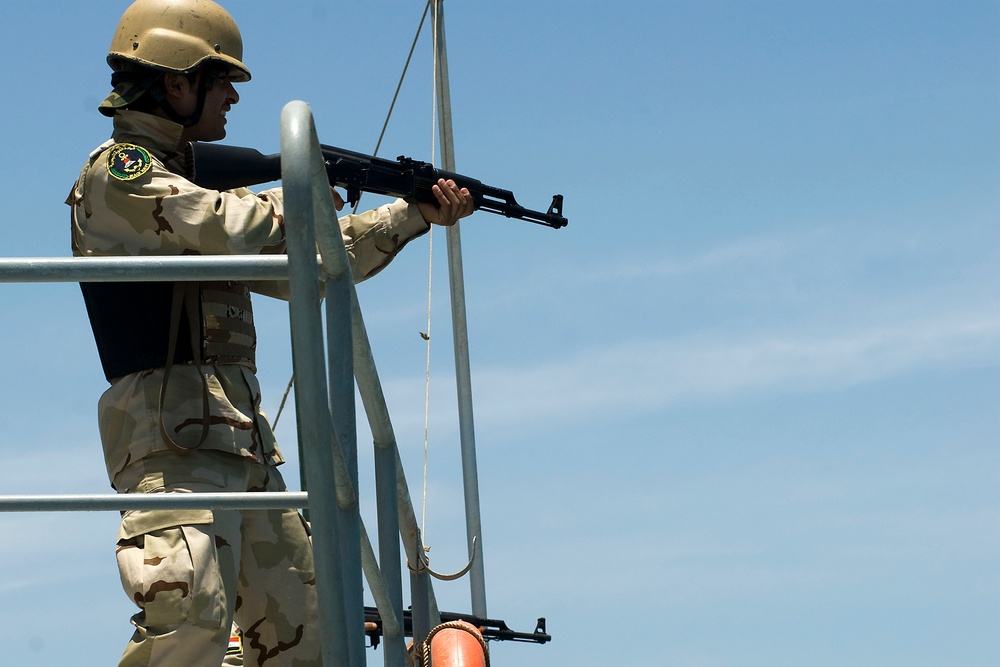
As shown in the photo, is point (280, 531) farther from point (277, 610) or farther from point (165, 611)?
point (165, 611)

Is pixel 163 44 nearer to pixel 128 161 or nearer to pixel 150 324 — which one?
pixel 128 161

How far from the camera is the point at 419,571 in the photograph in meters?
3.66

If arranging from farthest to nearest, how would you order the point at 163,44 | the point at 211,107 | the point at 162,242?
1. the point at 211,107
2. the point at 163,44
3. the point at 162,242

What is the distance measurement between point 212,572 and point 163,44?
1.34 m

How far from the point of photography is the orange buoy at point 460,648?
578cm

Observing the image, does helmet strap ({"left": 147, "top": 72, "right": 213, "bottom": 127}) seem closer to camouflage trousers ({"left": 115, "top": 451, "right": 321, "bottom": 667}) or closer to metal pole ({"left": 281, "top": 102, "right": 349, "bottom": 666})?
camouflage trousers ({"left": 115, "top": 451, "right": 321, "bottom": 667})

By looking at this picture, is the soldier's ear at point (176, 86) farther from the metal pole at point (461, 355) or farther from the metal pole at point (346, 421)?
the metal pole at point (461, 355)

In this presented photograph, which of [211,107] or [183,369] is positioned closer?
[183,369]

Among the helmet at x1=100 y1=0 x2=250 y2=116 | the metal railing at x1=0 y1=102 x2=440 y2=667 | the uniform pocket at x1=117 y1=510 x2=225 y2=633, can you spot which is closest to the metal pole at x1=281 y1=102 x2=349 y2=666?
the metal railing at x1=0 y1=102 x2=440 y2=667

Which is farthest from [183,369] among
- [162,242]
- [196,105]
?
[196,105]

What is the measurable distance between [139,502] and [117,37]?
1972mm

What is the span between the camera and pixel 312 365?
218 cm

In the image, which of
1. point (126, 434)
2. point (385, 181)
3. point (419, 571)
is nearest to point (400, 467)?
point (419, 571)

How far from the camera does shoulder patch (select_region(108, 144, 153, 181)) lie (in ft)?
11.8
